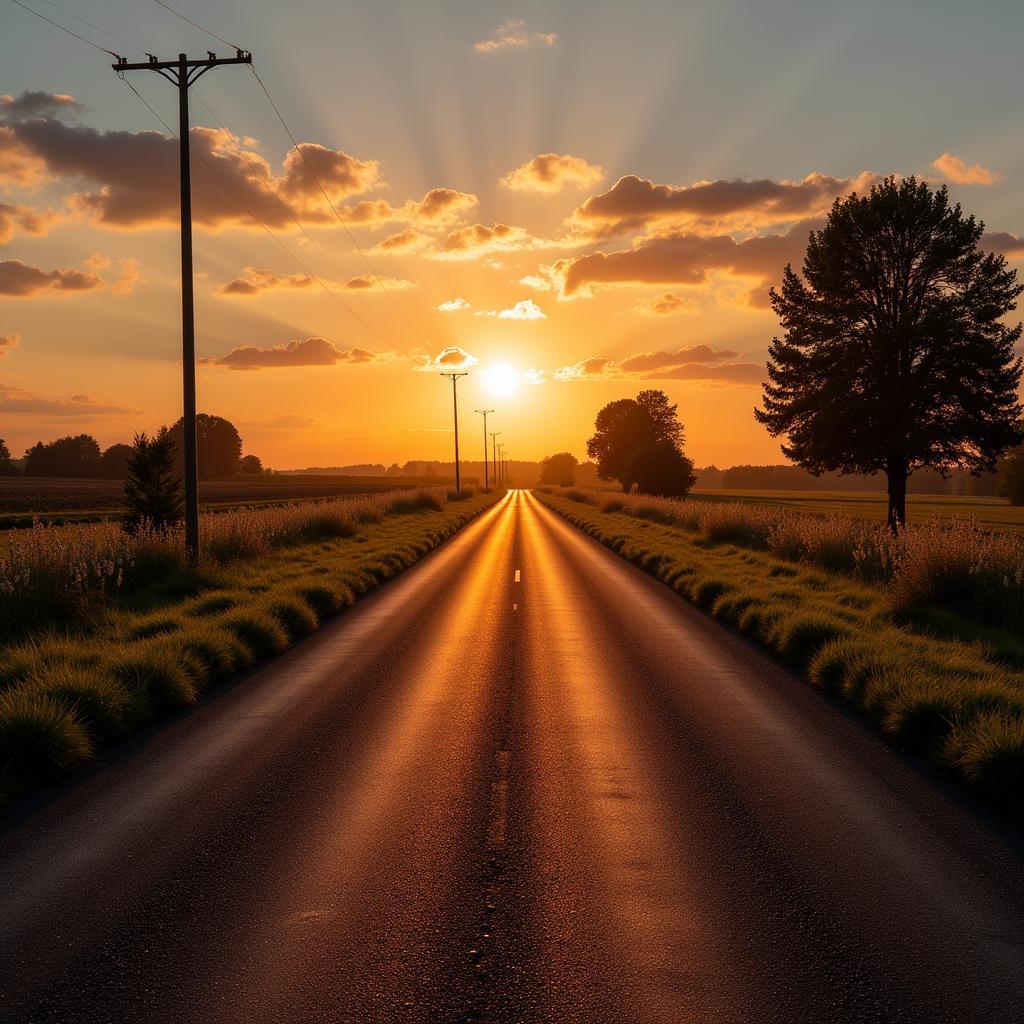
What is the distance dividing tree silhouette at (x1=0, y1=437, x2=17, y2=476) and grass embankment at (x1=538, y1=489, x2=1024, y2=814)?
133m

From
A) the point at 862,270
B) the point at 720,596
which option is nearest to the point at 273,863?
the point at 720,596

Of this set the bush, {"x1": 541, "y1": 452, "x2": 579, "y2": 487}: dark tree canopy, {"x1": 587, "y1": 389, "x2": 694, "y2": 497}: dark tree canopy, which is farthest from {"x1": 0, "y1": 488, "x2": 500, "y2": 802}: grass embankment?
{"x1": 541, "y1": 452, "x2": 579, "y2": 487}: dark tree canopy

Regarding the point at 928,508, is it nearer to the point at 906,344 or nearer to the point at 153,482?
the point at 906,344

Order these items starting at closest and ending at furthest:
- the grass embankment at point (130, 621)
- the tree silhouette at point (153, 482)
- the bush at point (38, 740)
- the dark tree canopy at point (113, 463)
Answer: the bush at point (38, 740), the grass embankment at point (130, 621), the tree silhouette at point (153, 482), the dark tree canopy at point (113, 463)

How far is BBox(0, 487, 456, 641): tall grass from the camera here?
1226 centimetres

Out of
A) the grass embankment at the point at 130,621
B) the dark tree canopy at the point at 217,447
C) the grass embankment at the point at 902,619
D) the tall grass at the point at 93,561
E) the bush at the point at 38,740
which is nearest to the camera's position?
the bush at the point at 38,740

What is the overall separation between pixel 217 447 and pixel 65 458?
2465cm

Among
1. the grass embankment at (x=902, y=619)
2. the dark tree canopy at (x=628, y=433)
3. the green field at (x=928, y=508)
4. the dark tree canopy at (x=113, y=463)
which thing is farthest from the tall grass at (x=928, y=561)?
the dark tree canopy at (x=113, y=463)

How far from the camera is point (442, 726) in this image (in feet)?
26.7

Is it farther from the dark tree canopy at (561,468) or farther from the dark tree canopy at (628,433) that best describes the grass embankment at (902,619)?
the dark tree canopy at (561,468)

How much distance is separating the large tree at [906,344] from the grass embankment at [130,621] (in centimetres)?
1857

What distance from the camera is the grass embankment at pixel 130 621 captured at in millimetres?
7452

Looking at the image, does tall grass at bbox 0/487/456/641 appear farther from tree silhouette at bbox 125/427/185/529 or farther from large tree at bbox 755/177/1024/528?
large tree at bbox 755/177/1024/528

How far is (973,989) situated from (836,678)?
6385mm
